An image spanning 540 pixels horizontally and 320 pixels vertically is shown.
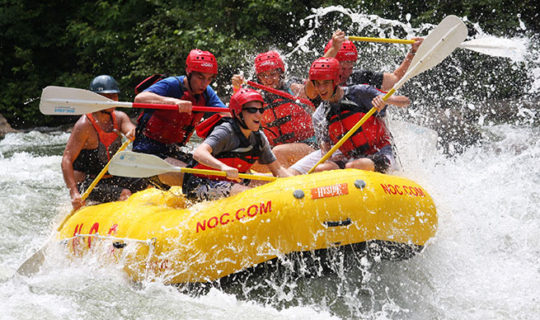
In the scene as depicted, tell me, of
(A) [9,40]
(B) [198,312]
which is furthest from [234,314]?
(A) [9,40]

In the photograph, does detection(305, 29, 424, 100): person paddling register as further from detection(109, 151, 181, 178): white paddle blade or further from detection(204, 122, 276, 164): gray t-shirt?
detection(109, 151, 181, 178): white paddle blade

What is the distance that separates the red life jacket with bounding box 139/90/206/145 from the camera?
15.9 feet

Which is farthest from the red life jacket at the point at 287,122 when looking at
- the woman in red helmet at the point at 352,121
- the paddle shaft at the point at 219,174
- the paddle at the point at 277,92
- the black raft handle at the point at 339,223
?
the black raft handle at the point at 339,223

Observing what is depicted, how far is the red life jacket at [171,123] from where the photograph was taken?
4.84 metres

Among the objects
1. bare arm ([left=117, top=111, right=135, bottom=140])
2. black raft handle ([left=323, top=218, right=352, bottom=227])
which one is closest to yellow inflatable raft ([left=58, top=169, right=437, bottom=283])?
black raft handle ([left=323, top=218, right=352, bottom=227])

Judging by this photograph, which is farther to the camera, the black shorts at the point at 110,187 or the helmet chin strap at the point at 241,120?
the black shorts at the point at 110,187

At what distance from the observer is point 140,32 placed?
1511cm

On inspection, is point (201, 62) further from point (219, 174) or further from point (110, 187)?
point (110, 187)

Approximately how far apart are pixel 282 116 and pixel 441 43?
1.71m

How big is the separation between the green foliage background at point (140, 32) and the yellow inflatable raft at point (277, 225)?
827 cm

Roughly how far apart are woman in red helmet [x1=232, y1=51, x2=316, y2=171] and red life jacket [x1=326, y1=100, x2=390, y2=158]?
32.6 inches

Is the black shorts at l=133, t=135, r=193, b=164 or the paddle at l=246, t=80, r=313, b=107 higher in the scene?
the paddle at l=246, t=80, r=313, b=107

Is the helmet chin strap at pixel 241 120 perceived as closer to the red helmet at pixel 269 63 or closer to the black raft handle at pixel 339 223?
the black raft handle at pixel 339 223

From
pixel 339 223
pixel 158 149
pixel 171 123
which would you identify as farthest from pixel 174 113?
pixel 339 223
